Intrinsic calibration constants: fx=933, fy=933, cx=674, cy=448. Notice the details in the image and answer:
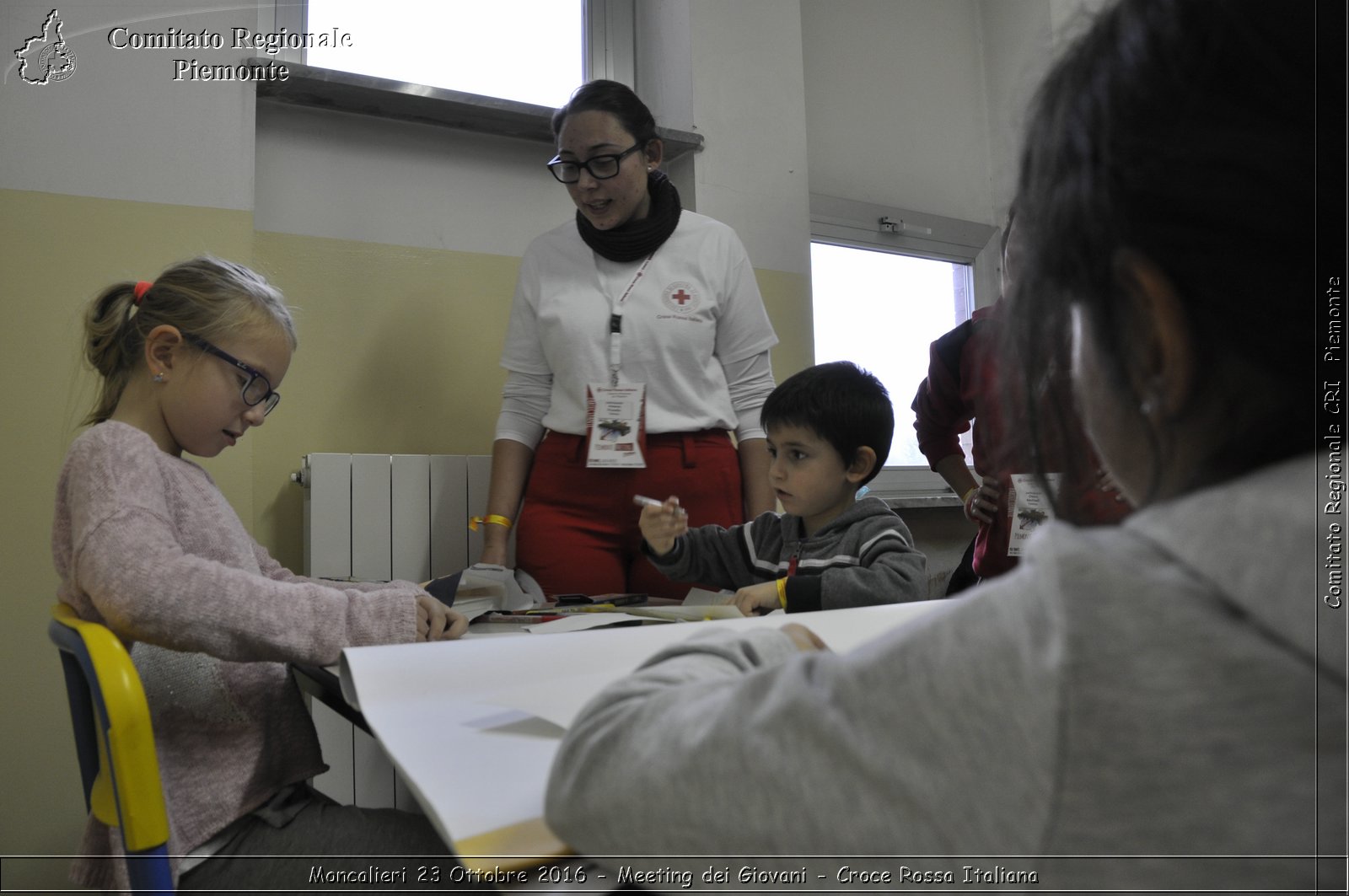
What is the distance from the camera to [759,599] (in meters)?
1.43

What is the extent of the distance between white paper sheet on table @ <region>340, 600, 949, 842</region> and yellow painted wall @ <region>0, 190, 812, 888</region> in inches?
62.1

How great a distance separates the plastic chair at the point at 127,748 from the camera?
0.77m

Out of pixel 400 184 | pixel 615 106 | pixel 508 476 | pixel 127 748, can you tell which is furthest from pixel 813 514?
pixel 400 184

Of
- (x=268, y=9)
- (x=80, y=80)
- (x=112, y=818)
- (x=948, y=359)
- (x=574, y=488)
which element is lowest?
(x=112, y=818)

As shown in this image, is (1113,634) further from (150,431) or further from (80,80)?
(80,80)

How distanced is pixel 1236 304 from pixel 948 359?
5.40 feet

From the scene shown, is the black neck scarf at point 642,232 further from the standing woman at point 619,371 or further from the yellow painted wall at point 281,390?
the yellow painted wall at point 281,390

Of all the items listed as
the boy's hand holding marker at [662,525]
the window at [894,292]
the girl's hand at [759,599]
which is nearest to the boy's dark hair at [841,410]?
the boy's hand holding marker at [662,525]

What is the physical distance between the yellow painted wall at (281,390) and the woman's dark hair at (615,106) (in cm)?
75

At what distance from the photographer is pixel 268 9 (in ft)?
8.23

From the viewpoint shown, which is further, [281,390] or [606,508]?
[281,390]

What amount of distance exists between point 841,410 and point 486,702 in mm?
1174

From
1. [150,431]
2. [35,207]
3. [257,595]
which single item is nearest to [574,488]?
[150,431]

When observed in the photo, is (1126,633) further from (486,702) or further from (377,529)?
(377,529)
